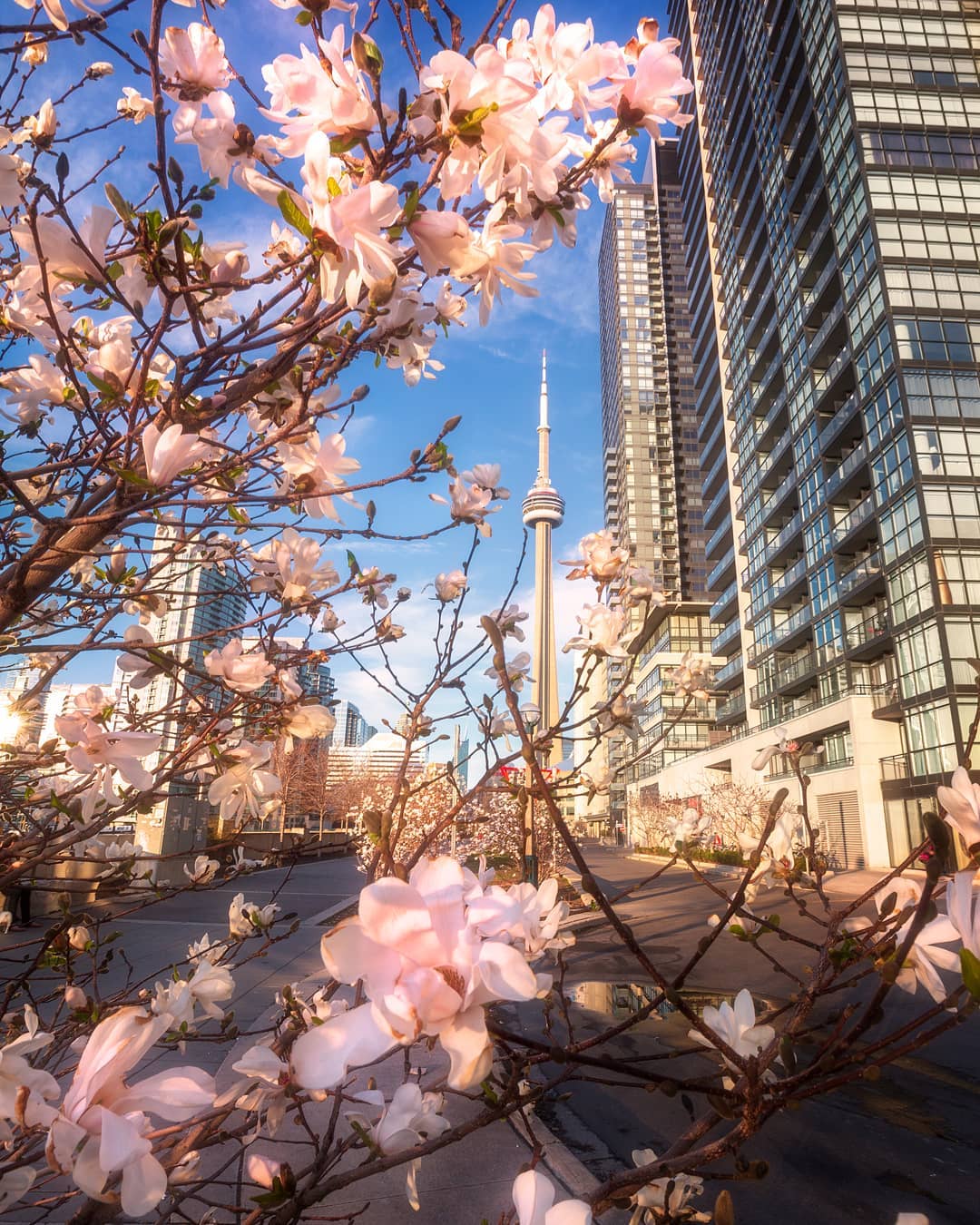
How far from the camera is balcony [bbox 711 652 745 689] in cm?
4075

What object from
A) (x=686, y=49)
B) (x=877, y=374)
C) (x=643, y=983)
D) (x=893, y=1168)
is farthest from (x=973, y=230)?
(x=686, y=49)

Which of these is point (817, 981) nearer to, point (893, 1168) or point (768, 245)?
point (893, 1168)

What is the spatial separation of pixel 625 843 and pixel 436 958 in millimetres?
61083

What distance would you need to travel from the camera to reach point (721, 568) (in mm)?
45688

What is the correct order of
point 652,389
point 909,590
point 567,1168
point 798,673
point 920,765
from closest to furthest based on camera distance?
point 567,1168
point 920,765
point 909,590
point 798,673
point 652,389

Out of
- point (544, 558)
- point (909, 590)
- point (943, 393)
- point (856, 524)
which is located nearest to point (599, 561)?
point (909, 590)

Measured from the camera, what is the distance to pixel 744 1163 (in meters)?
0.83

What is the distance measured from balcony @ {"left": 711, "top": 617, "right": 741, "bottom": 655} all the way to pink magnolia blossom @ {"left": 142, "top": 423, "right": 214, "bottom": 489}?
4190 centimetres

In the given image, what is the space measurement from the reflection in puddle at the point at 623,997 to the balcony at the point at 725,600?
36.0 metres

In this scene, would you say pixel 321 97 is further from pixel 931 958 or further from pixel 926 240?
pixel 926 240

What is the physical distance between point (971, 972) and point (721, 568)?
4719 cm

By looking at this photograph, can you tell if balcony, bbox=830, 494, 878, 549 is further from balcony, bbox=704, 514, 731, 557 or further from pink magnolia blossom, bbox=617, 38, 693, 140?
pink magnolia blossom, bbox=617, 38, 693, 140

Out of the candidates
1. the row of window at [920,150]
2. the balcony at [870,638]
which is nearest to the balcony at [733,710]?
the balcony at [870,638]

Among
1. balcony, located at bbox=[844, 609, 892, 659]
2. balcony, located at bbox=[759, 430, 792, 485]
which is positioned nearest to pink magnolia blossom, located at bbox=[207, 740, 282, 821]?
balcony, located at bbox=[844, 609, 892, 659]
